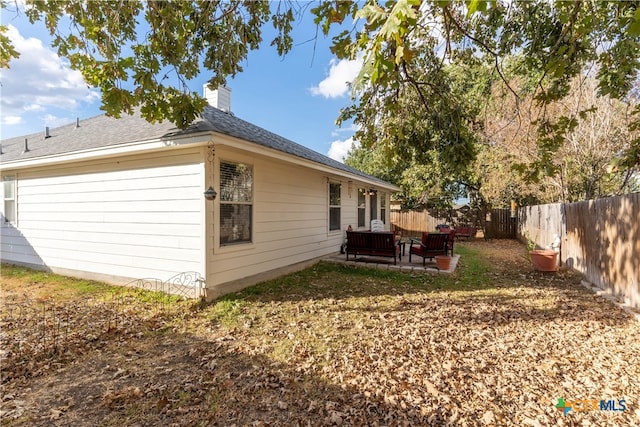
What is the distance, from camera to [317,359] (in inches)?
138

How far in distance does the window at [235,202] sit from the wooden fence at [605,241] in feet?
23.0

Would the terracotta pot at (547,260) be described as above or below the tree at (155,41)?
below

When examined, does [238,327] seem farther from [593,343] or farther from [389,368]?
[593,343]

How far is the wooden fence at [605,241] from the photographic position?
5.00 meters

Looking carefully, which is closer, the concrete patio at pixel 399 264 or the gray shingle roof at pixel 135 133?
the gray shingle roof at pixel 135 133

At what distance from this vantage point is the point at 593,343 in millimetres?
3842

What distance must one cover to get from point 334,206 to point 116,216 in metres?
6.18

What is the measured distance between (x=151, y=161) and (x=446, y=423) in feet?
20.8

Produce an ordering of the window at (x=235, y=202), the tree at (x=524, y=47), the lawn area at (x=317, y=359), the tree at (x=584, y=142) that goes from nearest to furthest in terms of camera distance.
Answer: the lawn area at (x=317, y=359)
the tree at (x=524, y=47)
the window at (x=235, y=202)
the tree at (x=584, y=142)

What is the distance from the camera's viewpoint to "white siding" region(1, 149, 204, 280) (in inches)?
220

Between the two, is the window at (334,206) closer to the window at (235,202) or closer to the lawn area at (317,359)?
the window at (235,202)

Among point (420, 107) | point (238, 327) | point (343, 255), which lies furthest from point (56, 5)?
point (343, 255)

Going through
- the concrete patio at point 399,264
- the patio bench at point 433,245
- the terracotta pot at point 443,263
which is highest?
the patio bench at point 433,245

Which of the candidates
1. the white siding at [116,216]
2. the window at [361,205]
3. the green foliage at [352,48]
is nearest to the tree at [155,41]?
the green foliage at [352,48]
